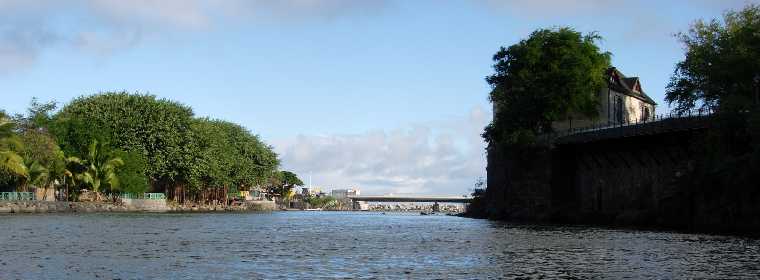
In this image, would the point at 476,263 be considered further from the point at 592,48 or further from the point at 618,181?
the point at 592,48

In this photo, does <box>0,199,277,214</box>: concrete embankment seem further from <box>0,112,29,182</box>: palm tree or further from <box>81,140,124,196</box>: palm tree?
<box>0,112,29,182</box>: palm tree

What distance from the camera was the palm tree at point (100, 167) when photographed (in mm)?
112312

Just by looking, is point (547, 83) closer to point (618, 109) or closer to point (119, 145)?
point (618, 109)

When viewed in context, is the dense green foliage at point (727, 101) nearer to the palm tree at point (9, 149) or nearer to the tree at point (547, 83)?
the tree at point (547, 83)

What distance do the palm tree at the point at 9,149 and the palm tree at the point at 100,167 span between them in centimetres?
1531

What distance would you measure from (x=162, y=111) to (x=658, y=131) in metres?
73.9

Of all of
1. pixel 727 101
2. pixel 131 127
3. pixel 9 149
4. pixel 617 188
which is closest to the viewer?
pixel 727 101

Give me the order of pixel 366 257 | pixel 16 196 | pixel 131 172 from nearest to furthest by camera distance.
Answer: pixel 366 257
pixel 16 196
pixel 131 172

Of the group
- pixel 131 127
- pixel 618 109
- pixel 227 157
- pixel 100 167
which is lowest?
pixel 100 167

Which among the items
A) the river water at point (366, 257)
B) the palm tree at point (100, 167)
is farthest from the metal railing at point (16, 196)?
the river water at point (366, 257)

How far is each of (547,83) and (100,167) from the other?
64369mm

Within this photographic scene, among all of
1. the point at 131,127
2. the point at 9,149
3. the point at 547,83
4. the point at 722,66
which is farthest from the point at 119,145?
the point at 722,66

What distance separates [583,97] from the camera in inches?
3546

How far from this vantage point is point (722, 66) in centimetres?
6431
